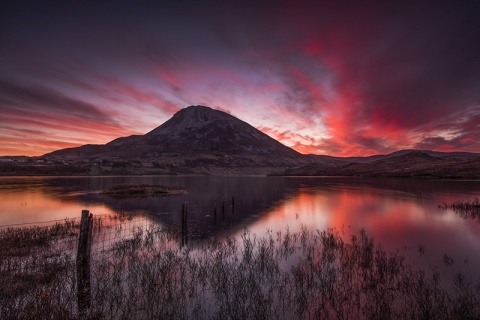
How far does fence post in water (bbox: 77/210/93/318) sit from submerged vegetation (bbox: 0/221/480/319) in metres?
0.26

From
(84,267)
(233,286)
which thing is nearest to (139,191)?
(84,267)

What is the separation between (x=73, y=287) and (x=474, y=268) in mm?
19402

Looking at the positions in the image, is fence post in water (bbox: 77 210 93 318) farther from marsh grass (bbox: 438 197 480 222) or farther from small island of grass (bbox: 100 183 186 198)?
small island of grass (bbox: 100 183 186 198)

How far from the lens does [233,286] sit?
430 inches

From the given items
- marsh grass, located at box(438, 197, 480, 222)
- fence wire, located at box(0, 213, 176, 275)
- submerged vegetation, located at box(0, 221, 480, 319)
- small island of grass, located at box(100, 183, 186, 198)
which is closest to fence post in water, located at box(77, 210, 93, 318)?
submerged vegetation, located at box(0, 221, 480, 319)

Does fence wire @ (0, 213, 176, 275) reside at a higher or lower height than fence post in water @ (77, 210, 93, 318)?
lower

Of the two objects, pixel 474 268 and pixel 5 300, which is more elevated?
pixel 5 300

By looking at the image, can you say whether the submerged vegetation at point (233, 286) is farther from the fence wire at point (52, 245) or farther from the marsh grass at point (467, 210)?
the marsh grass at point (467, 210)

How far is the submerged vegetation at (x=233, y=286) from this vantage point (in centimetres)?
888

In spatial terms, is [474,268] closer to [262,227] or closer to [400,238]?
A: [400,238]

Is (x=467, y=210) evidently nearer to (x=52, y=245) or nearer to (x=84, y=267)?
(x=84, y=267)

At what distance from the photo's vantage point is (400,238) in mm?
21578

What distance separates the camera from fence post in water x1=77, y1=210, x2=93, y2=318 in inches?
369

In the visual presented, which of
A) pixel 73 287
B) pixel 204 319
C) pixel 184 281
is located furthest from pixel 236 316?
pixel 73 287
